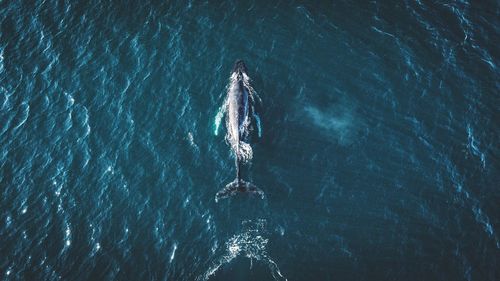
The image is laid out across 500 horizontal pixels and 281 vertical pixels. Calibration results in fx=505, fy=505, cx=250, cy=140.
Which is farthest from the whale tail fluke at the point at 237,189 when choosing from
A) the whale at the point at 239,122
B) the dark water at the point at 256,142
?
the dark water at the point at 256,142

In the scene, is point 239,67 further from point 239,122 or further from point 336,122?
point 336,122

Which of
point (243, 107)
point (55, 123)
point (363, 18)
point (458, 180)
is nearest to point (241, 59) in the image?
point (243, 107)

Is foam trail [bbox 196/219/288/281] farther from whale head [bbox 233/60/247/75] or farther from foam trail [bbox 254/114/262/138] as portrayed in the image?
whale head [bbox 233/60/247/75]

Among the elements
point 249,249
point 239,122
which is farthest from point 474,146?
point 249,249

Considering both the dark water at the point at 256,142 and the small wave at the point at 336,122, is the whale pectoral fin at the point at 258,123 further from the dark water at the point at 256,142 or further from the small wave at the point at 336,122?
the small wave at the point at 336,122

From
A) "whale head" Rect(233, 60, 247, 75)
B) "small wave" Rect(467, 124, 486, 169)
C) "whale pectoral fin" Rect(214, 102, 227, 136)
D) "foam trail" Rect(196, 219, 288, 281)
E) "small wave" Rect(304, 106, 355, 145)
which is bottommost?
"foam trail" Rect(196, 219, 288, 281)

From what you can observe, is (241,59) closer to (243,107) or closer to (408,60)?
(243,107)

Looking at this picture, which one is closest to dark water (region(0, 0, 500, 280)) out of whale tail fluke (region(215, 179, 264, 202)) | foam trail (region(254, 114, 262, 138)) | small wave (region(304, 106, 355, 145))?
small wave (region(304, 106, 355, 145))
